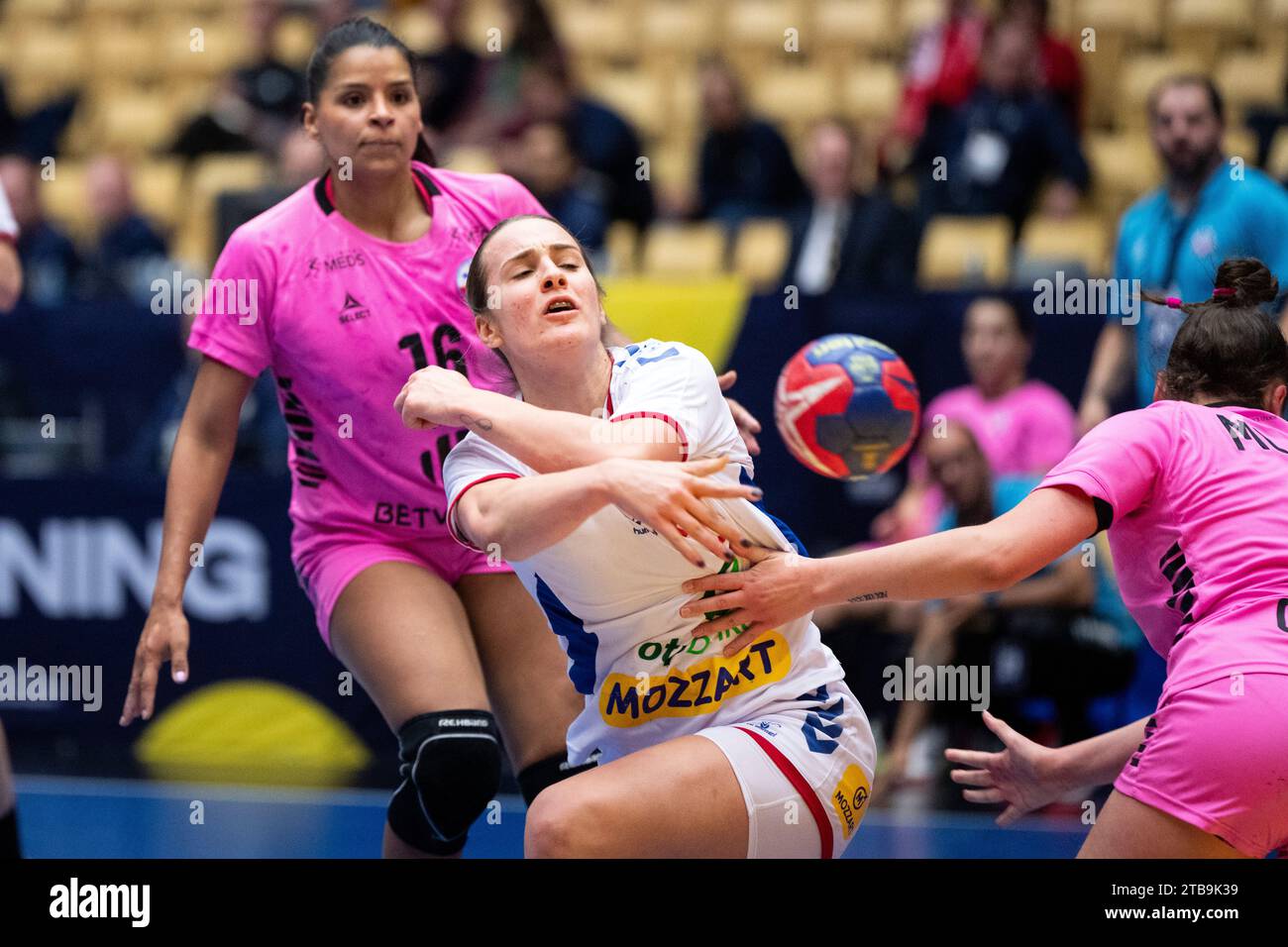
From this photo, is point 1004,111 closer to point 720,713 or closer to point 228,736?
point 228,736

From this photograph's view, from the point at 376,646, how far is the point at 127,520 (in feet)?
11.2

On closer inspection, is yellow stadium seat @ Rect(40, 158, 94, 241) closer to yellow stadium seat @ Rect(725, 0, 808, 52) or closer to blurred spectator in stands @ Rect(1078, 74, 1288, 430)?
yellow stadium seat @ Rect(725, 0, 808, 52)

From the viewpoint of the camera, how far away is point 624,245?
26.3ft

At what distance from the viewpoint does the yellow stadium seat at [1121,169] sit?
26.7ft

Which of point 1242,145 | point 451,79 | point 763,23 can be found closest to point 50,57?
point 451,79

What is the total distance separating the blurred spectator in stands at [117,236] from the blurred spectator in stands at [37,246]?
0.11 meters

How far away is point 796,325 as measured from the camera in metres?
6.28

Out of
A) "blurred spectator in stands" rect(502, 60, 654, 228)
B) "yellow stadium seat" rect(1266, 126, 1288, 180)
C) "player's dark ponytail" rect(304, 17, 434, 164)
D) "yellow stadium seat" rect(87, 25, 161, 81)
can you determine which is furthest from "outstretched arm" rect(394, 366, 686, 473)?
"yellow stadium seat" rect(87, 25, 161, 81)

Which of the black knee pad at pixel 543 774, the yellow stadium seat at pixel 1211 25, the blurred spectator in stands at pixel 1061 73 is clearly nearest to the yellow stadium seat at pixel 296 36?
the blurred spectator in stands at pixel 1061 73

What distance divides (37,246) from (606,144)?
3104mm

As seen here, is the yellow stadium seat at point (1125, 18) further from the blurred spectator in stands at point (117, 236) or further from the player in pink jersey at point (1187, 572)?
the player in pink jersey at point (1187, 572)

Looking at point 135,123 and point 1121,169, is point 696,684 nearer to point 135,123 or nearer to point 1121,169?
point 1121,169

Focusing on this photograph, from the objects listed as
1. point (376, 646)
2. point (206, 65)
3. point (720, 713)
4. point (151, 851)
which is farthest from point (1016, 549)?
point (206, 65)
